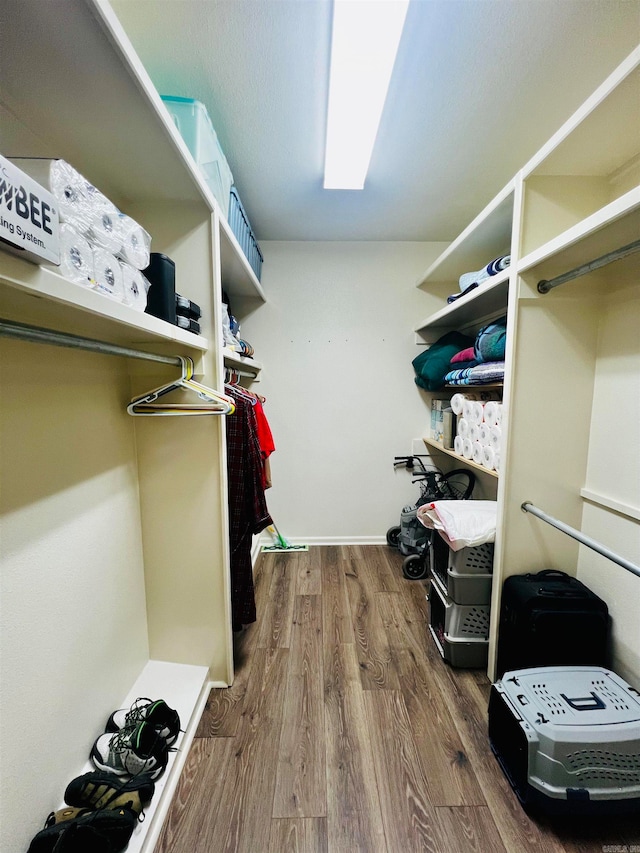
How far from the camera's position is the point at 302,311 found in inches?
103

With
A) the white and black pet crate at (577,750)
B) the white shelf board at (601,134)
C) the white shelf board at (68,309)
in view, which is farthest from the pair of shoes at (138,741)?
the white shelf board at (601,134)

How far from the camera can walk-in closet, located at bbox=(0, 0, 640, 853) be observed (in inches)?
32.3

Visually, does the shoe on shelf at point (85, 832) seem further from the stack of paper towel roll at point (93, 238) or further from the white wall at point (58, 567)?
the stack of paper towel roll at point (93, 238)

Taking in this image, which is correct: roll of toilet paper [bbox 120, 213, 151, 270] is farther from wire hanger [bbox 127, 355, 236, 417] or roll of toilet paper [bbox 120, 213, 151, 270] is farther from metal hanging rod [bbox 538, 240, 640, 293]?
metal hanging rod [bbox 538, 240, 640, 293]

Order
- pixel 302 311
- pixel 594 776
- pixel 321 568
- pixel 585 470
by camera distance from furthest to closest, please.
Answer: pixel 302 311 < pixel 321 568 < pixel 585 470 < pixel 594 776

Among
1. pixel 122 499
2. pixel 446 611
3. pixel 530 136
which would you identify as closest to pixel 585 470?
pixel 446 611

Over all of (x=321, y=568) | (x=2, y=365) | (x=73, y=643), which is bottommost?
(x=321, y=568)

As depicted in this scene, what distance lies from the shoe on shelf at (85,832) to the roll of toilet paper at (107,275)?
1.37m

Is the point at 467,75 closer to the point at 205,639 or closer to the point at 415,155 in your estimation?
the point at 415,155

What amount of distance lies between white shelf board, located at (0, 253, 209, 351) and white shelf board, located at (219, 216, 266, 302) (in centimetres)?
54

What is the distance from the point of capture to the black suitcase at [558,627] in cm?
124

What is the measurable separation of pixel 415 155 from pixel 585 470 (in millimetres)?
1693

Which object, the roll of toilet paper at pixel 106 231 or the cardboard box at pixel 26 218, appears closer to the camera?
the cardboard box at pixel 26 218

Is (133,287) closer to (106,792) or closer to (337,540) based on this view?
(106,792)
